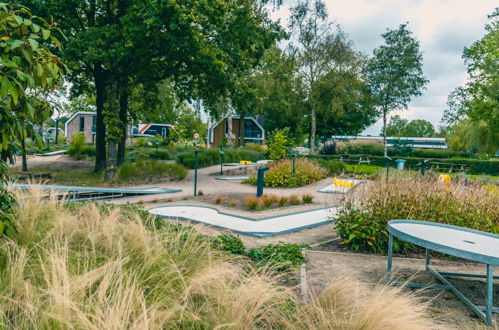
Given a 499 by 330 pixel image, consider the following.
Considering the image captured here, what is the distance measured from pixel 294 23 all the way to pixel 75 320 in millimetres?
32116

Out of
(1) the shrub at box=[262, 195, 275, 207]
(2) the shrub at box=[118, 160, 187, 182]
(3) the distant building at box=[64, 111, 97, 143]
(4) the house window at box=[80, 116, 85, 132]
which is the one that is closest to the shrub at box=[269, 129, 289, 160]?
(2) the shrub at box=[118, 160, 187, 182]

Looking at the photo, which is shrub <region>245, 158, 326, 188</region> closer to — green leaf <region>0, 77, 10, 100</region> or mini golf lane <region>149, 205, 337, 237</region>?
mini golf lane <region>149, 205, 337, 237</region>

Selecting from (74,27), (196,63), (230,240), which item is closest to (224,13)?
(196,63)

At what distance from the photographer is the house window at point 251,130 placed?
53044 millimetres

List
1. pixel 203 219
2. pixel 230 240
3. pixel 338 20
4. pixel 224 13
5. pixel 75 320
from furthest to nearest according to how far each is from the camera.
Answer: pixel 338 20
pixel 224 13
pixel 203 219
pixel 230 240
pixel 75 320

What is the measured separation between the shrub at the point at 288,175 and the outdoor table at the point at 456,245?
990 cm

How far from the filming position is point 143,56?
14.3 m

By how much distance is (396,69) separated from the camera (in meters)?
37.6

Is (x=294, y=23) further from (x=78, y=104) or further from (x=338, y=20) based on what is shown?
(x=78, y=104)

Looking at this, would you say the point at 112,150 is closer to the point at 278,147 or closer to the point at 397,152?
the point at 278,147

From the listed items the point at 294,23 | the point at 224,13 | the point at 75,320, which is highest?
the point at 294,23

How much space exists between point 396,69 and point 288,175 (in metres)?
28.6

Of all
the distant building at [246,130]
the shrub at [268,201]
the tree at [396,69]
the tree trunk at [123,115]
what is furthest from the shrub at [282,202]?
the distant building at [246,130]

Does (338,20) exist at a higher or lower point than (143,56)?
higher
